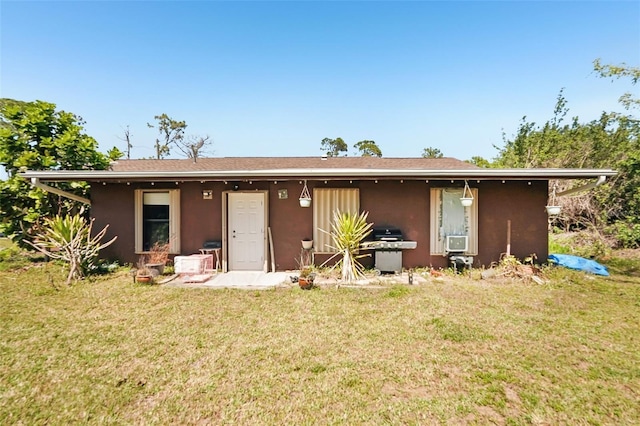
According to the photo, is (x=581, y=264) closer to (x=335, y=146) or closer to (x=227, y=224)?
(x=227, y=224)

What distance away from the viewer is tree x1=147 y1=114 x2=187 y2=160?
26.3m

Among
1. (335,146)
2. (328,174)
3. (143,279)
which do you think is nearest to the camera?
(143,279)

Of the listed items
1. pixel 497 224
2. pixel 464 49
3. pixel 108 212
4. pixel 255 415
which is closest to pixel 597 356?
pixel 255 415

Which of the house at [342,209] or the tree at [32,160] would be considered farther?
the tree at [32,160]

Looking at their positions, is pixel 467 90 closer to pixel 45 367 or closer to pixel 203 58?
pixel 203 58

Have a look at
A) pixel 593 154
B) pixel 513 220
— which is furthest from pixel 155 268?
pixel 593 154

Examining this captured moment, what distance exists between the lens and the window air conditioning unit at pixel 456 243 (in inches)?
260

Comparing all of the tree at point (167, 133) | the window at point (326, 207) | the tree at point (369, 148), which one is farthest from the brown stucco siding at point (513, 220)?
the tree at point (167, 133)

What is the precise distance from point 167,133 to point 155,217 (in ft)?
76.5

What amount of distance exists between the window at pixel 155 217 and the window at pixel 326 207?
3.43m

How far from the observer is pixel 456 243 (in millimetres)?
6621

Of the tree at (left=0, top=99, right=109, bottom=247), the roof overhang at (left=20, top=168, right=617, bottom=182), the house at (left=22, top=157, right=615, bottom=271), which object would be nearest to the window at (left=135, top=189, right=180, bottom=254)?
the house at (left=22, top=157, right=615, bottom=271)

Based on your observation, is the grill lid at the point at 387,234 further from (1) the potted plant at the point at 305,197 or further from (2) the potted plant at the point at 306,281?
(2) the potted plant at the point at 306,281

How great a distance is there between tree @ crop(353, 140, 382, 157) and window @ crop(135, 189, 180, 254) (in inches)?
1046
